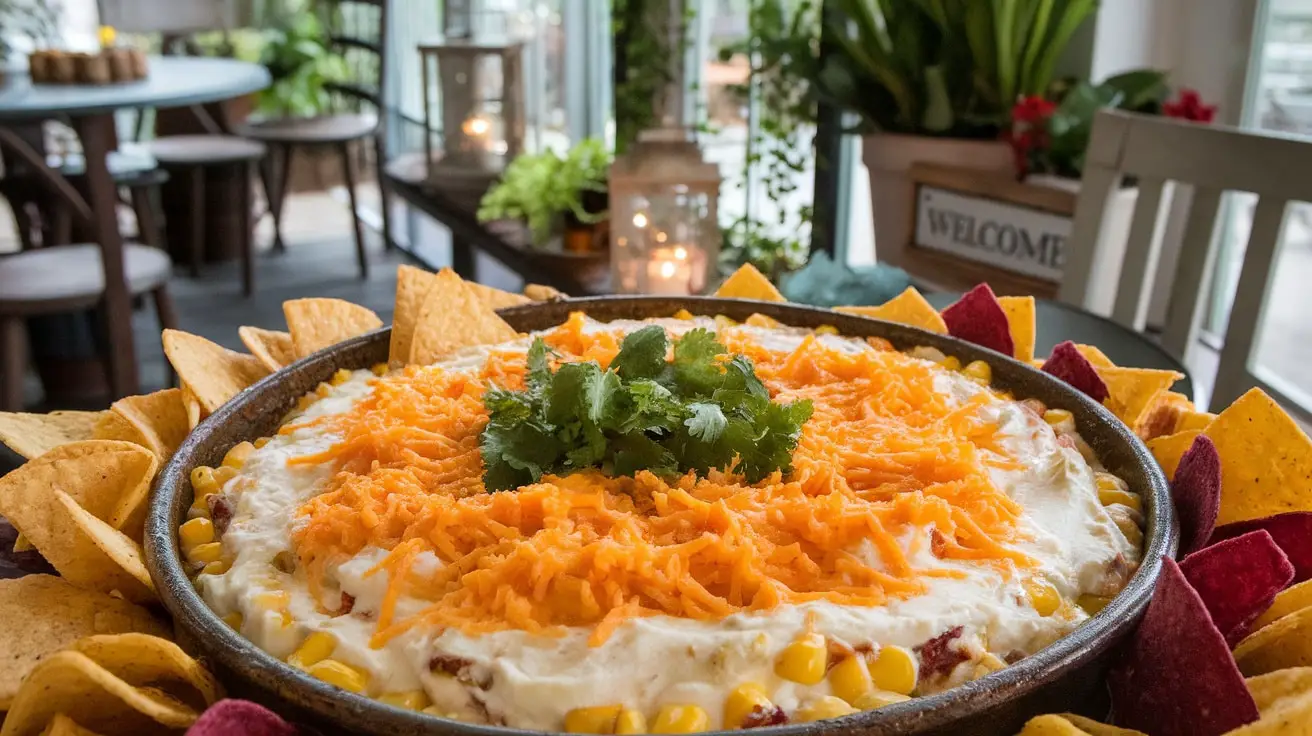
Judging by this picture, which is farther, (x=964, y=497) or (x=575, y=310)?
(x=575, y=310)

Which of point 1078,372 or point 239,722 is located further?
point 1078,372

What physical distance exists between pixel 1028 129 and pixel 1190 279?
1066 mm

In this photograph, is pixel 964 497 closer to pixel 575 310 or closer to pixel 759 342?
pixel 759 342

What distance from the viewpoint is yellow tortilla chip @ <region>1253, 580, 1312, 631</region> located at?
1.10 metres

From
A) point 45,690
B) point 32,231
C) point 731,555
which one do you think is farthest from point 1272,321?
point 32,231

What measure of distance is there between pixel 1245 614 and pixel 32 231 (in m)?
6.45

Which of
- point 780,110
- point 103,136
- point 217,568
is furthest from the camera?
point 103,136

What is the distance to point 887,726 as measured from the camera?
33.9 inches

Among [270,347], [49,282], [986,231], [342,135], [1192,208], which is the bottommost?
[49,282]

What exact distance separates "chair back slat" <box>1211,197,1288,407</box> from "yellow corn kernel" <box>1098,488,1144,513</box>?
124 centimetres

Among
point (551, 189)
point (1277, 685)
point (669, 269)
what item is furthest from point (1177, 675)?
point (551, 189)

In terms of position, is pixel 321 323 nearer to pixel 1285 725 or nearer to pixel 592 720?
pixel 592 720

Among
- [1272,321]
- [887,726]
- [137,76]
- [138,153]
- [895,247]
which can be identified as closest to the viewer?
[887,726]

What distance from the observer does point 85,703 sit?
3.16 ft
